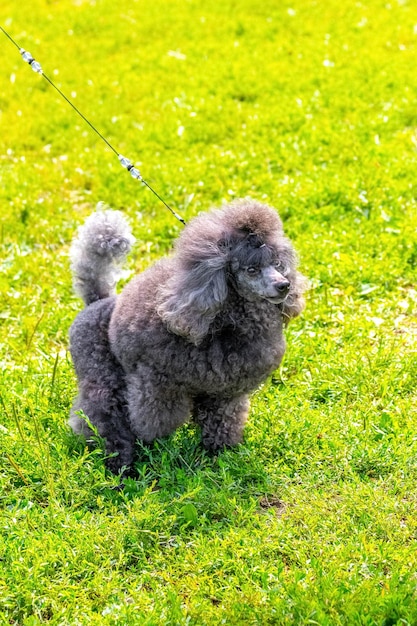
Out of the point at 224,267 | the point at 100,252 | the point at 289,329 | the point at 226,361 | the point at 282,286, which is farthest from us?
the point at 289,329

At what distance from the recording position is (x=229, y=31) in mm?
8930

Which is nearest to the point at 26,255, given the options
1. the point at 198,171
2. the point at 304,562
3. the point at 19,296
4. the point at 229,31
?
the point at 19,296

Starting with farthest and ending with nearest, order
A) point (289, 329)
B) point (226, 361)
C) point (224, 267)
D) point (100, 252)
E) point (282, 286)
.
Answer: point (289, 329)
point (100, 252)
point (226, 361)
point (224, 267)
point (282, 286)

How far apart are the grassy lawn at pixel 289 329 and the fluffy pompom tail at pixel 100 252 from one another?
609 mm

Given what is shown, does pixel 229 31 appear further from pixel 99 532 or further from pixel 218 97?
pixel 99 532

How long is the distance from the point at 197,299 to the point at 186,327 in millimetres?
129

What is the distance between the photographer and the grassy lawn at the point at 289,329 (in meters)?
3.10

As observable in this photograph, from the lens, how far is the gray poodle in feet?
11.0

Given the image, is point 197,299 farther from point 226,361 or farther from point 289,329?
point 289,329

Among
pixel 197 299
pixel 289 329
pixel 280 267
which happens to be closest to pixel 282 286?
pixel 280 267

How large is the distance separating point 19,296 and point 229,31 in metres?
5.01

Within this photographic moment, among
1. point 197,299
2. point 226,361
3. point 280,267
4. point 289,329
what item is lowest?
point 226,361

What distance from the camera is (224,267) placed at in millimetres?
3379

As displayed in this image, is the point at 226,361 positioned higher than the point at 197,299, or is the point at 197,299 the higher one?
the point at 197,299
